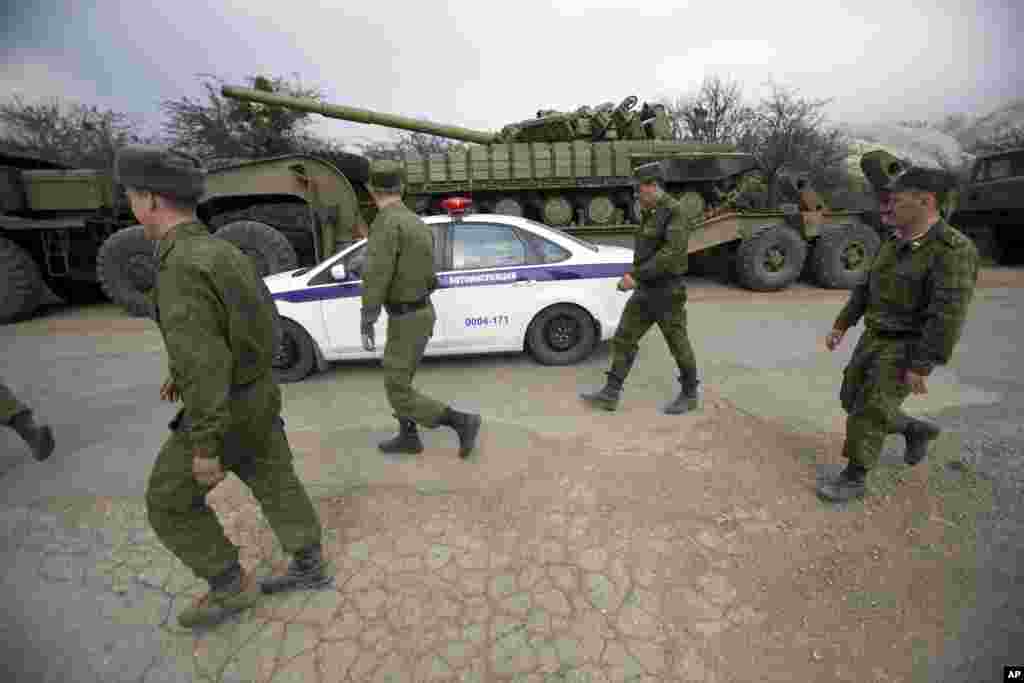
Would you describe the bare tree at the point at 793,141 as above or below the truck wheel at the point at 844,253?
above

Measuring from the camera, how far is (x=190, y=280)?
1524 mm

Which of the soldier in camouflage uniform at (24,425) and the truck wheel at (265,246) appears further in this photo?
the truck wheel at (265,246)

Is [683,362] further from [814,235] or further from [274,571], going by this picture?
[814,235]

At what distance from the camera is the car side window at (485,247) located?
4.45m

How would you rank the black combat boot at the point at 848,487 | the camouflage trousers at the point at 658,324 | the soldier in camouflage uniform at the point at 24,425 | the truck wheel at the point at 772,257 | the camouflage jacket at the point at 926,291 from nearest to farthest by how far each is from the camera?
1. the camouflage jacket at the point at 926,291
2. the black combat boot at the point at 848,487
3. the soldier in camouflage uniform at the point at 24,425
4. the camouflage trousers at the point at 658,324
5. the truck wheel at the point at 772,257

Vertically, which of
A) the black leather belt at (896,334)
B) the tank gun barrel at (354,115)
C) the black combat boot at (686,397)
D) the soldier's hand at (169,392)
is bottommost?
the black combat boot at (686,397)

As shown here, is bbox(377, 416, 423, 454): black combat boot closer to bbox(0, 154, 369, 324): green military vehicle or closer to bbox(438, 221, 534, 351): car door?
bbox(438, 221, 534, 351): car door

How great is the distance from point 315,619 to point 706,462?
220 centimetres

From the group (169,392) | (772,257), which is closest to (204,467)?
(169,392)

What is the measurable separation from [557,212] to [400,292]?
279 inches

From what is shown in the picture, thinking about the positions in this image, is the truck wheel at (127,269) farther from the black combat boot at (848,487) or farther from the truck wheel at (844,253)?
the truck wheel at (844,253)

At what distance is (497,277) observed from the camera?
14.6ft

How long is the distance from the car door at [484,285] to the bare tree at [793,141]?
645 inches

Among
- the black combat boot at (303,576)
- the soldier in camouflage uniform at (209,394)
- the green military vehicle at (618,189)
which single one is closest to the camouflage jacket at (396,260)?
the soldier in camouflage uniform at (209,394)
